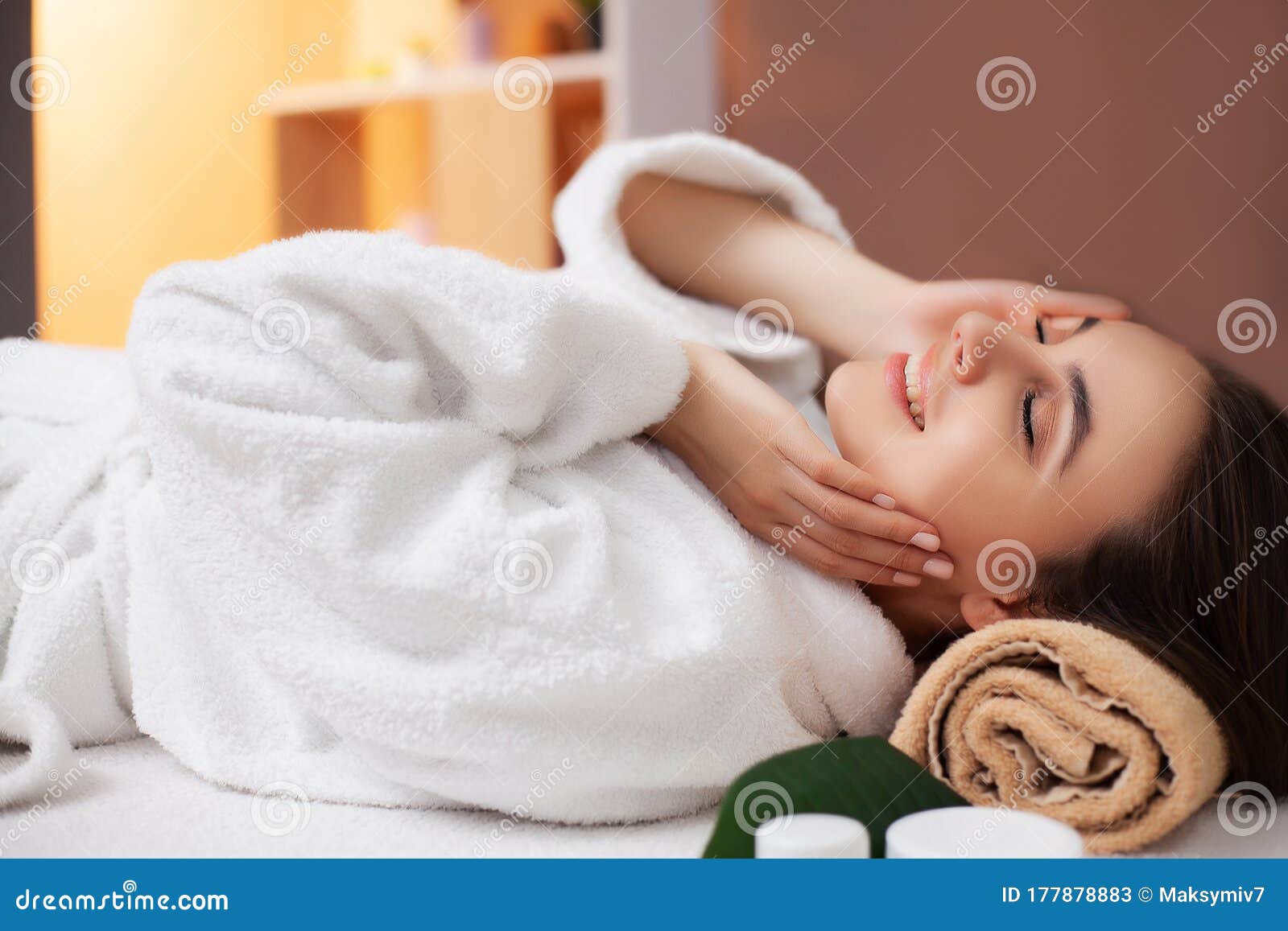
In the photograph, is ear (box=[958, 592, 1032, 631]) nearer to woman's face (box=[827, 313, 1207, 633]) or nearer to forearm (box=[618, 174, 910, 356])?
woman's face (box=[827, 313, 1207, 633])

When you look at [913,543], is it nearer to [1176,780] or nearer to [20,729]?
[1176,780]

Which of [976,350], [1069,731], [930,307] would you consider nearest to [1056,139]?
[930,307]

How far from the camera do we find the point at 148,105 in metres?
2.10

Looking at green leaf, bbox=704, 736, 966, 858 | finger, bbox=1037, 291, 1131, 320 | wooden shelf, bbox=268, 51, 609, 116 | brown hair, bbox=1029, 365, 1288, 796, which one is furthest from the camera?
wooden shelf, bbox=268, 51, 609, 116

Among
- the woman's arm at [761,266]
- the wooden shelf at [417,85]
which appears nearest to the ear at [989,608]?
the woman's arm at [761,266]

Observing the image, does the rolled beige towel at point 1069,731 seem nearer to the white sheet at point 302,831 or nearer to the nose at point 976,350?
the white sheet at point 302,831

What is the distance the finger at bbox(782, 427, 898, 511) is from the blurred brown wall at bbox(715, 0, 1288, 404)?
44cm

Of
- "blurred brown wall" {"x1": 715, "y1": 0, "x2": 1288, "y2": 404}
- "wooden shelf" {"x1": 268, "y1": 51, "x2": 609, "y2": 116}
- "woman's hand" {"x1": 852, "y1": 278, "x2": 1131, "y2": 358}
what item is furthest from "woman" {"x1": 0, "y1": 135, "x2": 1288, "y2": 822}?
"wooden shelf" {"x1": 268, "y1": 51, "x2": 609, "y2": 116}

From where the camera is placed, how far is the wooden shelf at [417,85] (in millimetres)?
1867

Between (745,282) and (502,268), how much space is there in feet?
1.28

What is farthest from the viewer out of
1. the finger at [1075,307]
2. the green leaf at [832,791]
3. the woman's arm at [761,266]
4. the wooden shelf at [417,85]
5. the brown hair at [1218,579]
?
the wooden shelf at [417,85]

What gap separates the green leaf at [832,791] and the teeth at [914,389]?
9.5 inches

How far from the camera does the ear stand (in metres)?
0.70

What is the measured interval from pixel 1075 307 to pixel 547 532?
1.57ft
